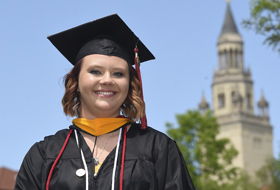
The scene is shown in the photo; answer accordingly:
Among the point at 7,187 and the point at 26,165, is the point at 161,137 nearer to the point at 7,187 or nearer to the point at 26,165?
the point at 26,165

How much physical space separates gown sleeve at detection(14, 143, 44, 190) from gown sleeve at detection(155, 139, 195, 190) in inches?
32.4

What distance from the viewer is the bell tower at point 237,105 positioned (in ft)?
385

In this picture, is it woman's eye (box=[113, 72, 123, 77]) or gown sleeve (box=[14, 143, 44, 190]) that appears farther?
woman's eye (box=[113, 72, 123, 77])

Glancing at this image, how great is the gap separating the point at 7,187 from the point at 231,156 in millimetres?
32417

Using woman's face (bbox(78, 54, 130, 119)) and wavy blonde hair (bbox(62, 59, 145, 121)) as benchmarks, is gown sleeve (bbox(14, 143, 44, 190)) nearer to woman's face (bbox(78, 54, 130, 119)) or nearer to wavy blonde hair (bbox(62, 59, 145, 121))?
wavy blonde hair (bbox(62, 59, 145, 121))

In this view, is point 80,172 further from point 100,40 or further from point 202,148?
point 202,148

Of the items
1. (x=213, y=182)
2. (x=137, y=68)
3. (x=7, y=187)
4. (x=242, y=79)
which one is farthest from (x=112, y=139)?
(x=242, y=79)

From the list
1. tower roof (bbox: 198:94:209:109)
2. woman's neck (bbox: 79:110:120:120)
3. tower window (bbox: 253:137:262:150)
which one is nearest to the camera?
woman's neck (bbox: 79:110:120:120)

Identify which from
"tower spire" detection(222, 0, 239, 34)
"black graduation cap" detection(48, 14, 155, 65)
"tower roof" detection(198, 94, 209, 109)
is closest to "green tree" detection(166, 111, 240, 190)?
"black graduation cap" detection(48, 14, 155, 65)

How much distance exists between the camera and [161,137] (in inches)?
169

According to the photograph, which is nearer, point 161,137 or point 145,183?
point 145,183

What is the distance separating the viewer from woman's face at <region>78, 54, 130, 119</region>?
14.0 feet

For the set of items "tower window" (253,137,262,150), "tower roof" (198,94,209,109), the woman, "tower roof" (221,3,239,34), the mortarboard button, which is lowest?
the mortarboard button

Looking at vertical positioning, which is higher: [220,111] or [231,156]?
[220,111]
